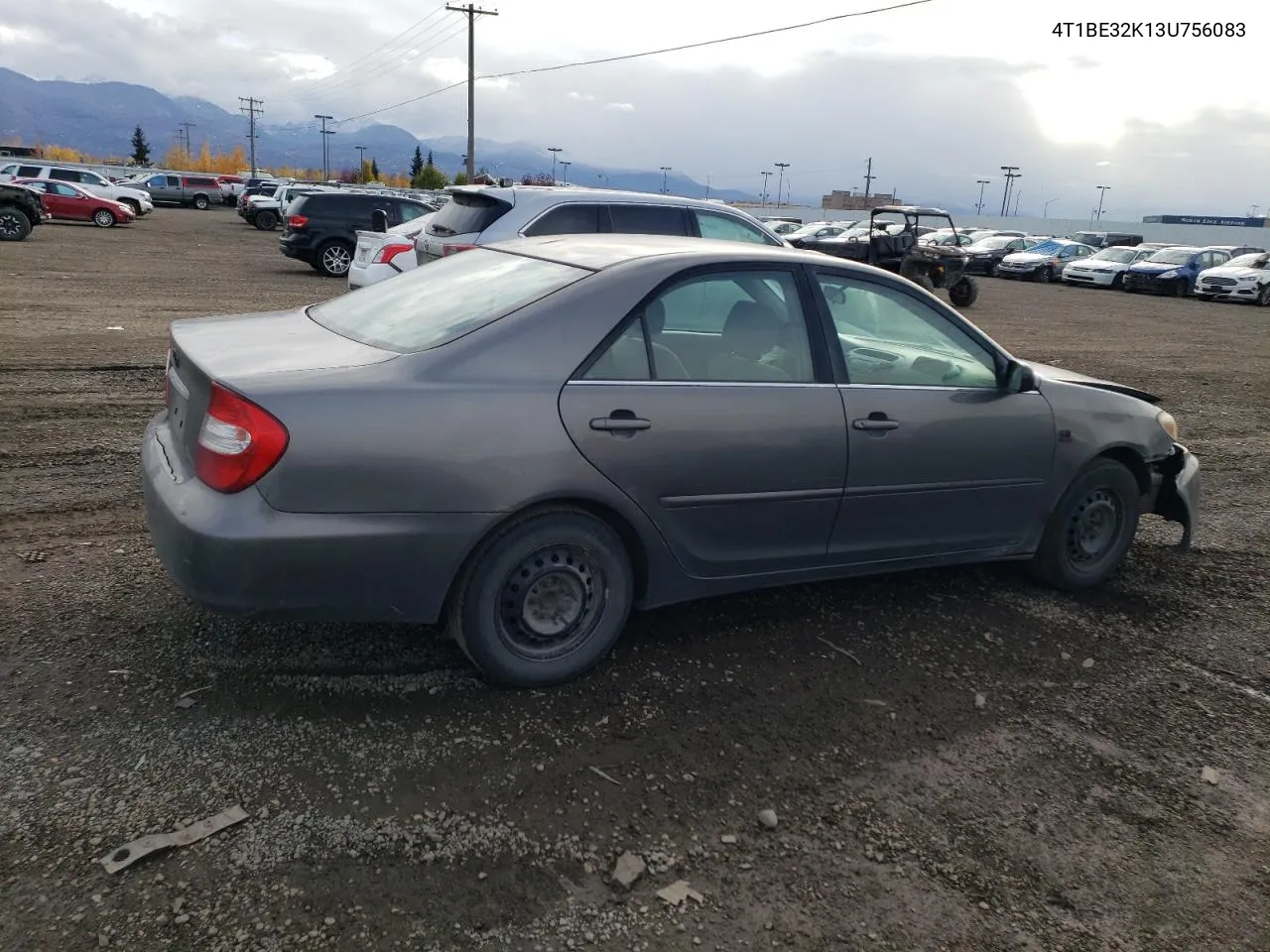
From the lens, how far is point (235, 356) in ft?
11.3

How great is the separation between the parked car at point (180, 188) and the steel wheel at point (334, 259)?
37479 mm

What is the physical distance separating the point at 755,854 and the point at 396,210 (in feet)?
Result: 60.0

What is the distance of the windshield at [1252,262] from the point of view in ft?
98.9

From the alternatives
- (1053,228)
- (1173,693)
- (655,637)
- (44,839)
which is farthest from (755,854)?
(1053,228)

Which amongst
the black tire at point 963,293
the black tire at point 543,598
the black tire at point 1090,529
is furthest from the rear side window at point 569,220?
the black tire at point 963,293

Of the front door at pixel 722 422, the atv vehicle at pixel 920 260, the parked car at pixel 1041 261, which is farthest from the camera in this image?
the parked car at pixel 1041 261

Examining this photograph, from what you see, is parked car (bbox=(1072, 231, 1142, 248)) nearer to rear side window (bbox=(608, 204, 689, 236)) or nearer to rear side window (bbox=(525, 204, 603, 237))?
rear side window (bbox=(608, 204, 689, 236))

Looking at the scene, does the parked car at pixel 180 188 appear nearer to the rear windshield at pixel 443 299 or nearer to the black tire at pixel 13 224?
the black tire at pixel 13 224

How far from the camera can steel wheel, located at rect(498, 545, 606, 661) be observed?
346 cm

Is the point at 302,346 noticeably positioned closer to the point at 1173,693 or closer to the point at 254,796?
the point at 254,796

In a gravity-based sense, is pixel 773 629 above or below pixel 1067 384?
below

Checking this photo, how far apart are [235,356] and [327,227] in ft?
58.7

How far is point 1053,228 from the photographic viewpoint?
83.4 meters

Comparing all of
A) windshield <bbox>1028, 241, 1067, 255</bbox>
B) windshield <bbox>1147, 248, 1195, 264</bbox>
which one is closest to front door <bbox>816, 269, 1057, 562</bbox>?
windshield <bbox>1147, 248, 1195, 264</bbox>
